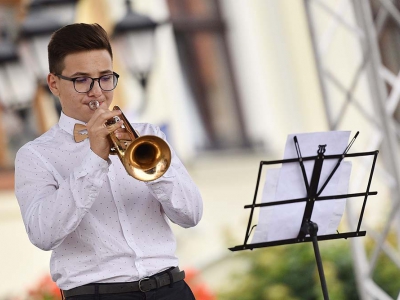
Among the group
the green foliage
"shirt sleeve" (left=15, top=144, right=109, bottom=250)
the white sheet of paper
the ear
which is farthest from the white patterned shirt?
the green foliage

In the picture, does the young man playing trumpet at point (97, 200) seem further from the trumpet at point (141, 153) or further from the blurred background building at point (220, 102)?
the blurred background building at point (220, 102)

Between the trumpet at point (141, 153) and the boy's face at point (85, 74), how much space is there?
0.12m

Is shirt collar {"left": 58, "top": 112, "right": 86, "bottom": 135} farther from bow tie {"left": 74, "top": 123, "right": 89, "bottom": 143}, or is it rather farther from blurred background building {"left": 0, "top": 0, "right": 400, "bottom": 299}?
blurred background building {"left": 0, "top": 0, "right": 400, "bottom": 299}

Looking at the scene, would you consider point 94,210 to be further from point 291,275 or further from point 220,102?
point 220,102

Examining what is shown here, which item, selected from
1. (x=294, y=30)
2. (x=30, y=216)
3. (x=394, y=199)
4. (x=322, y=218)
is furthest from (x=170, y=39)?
(x=30, y=216)

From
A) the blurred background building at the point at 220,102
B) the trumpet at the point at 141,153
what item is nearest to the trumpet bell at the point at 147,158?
the trumpet at the point at 141,153

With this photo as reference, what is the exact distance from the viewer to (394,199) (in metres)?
5.56

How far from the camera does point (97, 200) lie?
10.1 feet

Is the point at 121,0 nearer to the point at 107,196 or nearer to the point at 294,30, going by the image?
the point at 294,30

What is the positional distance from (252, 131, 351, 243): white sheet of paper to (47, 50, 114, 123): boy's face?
782 millimetres

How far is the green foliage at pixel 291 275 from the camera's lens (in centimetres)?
787

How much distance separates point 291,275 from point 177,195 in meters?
5.06

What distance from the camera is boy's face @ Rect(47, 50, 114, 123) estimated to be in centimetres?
308

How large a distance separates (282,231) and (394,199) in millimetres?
2044
